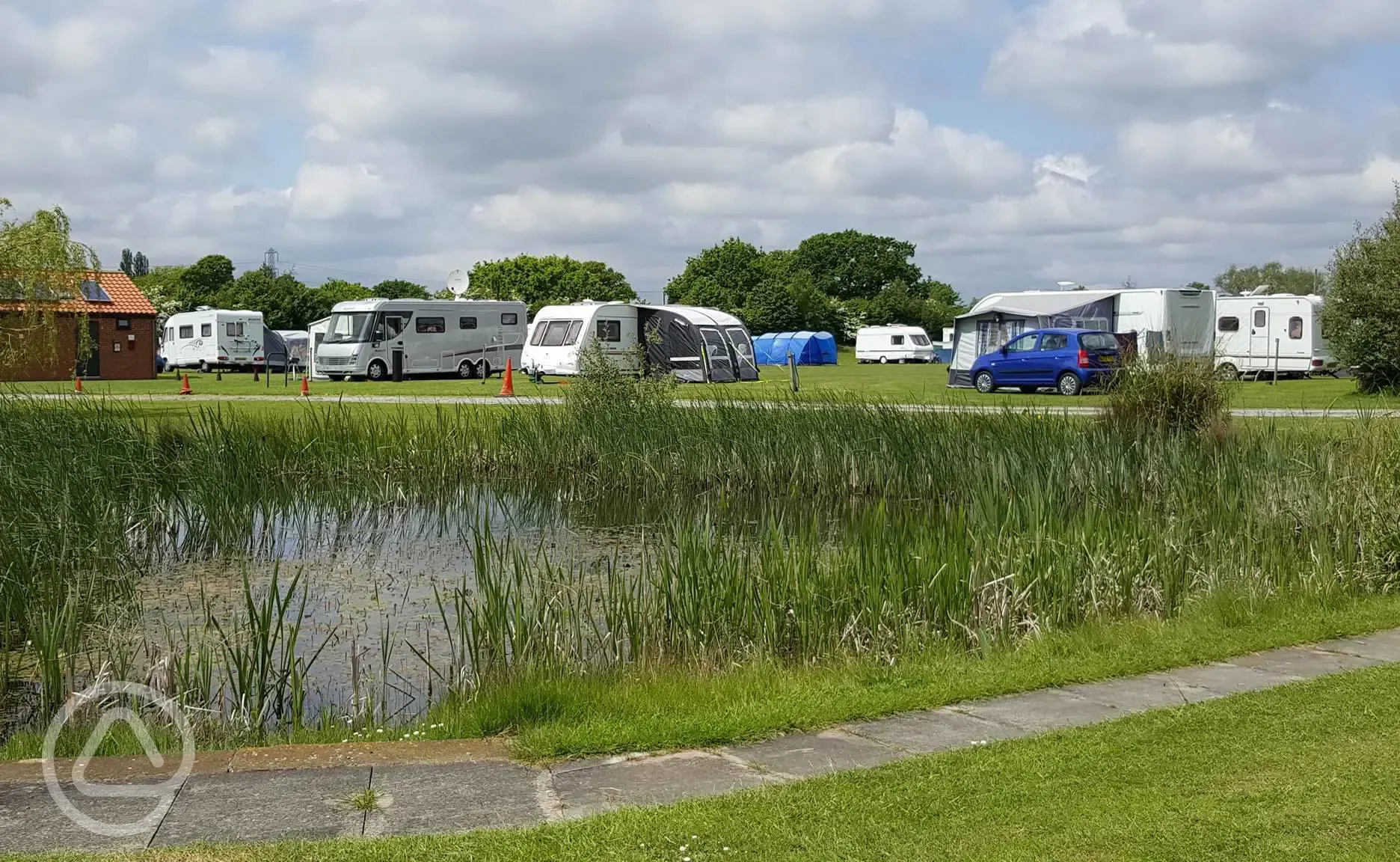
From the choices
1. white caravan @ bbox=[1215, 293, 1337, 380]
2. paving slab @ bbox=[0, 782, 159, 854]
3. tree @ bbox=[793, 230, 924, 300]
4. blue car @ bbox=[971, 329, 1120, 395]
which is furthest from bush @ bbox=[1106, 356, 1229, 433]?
tree @ bbox=[793, 230, 924, 300]

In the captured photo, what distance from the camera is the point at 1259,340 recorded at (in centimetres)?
3117

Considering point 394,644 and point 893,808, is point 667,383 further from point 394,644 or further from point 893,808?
point 893,808

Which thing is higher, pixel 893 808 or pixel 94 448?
pixel 94 448

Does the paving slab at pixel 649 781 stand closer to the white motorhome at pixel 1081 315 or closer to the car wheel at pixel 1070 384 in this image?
the car wheel at pixel 1070 384

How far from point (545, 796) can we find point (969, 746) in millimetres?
1526

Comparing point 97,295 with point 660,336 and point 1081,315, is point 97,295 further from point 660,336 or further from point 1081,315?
point 1081,315

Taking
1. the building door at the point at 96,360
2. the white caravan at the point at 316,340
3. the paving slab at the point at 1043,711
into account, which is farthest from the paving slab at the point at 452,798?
the building door at the point at 96,360

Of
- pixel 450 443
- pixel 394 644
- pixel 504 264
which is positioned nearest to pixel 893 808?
pixel 394 644

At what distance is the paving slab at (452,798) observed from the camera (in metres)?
3.82

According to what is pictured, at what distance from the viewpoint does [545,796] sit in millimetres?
4078

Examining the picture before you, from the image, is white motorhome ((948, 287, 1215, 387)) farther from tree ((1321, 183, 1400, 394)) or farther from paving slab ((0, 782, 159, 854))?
paving slab ((0, 782, 159, 854))

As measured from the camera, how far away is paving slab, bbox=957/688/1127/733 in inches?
194

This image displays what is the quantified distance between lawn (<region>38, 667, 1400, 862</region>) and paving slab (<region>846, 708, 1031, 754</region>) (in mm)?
154

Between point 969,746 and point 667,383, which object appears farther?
point 667,383
